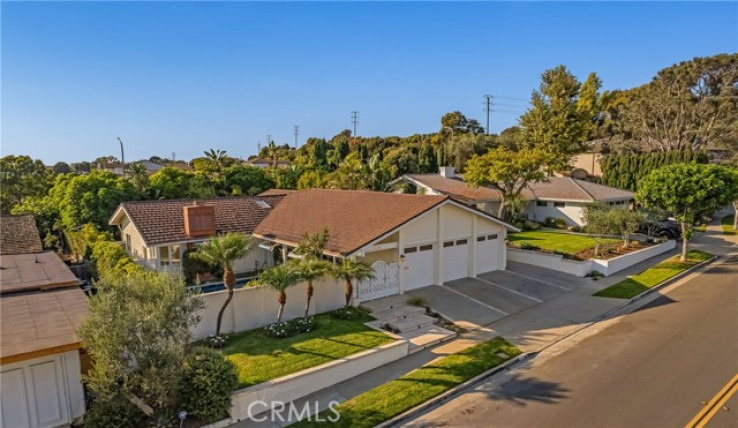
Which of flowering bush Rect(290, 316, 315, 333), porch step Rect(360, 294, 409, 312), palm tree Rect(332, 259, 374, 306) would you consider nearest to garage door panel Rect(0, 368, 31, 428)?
flowering bush Rect(290, 316, 315, 333)

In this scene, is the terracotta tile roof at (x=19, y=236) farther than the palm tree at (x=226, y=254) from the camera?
Yes

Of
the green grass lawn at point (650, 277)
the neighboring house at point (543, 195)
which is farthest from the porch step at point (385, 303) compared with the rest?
the neighboring house at point (543, 195)

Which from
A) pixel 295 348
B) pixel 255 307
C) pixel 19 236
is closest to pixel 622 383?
pixel 295 348

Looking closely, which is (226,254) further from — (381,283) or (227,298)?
(381,283)

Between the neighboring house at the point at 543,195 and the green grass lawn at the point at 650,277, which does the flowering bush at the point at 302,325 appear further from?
the neighboring house at the point at 543,195

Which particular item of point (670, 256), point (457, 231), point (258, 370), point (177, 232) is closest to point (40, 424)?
point (258, 370)

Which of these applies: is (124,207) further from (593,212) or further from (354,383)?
(593,212)
